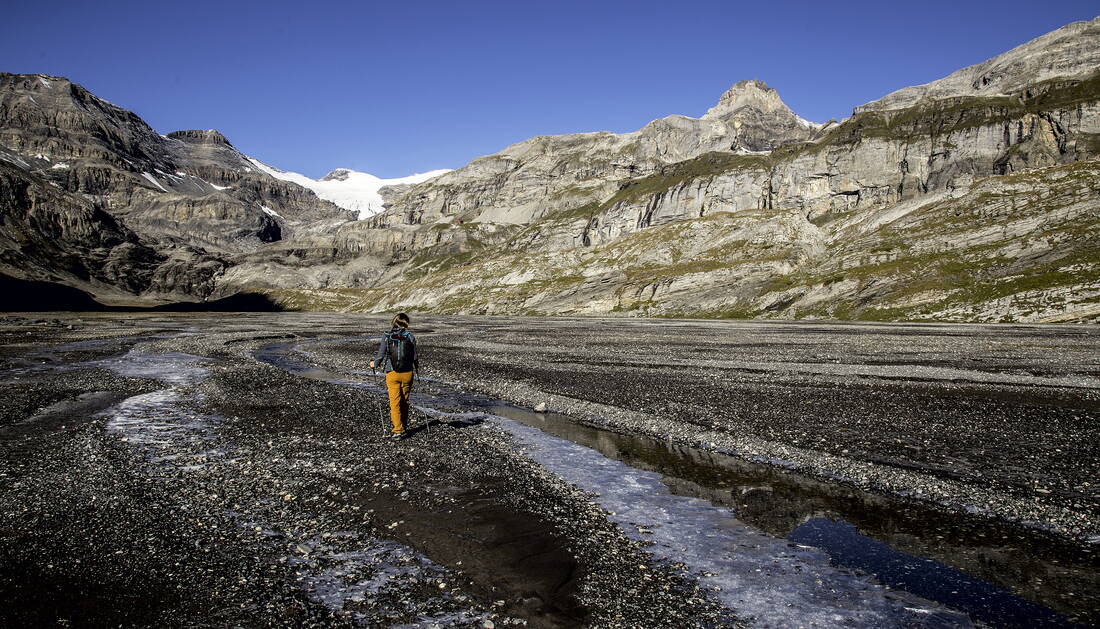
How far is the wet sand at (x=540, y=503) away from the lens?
939 centimetres

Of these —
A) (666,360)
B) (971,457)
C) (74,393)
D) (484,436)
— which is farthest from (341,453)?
(666,360)

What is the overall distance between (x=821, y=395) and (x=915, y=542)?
715 inches

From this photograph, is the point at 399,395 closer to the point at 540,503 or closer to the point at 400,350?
the point at 400,350

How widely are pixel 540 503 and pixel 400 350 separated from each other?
9.13 metres

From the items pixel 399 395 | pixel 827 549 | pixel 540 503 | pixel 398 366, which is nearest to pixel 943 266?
pixel 399 395

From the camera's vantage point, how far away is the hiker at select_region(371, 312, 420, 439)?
20.9m

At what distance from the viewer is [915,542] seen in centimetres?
1195

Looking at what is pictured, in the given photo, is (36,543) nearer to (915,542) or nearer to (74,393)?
(915,542)

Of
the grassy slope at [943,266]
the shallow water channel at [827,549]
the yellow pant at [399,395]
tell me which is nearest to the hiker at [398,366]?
the yellow pant at [399,395]

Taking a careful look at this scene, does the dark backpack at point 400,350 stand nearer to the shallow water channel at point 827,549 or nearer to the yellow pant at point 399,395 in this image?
the yellow pant at point 399,395

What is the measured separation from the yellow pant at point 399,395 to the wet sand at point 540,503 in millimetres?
1051

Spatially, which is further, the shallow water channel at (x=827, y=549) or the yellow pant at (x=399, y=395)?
the yellow pant at (x=399, y=395)

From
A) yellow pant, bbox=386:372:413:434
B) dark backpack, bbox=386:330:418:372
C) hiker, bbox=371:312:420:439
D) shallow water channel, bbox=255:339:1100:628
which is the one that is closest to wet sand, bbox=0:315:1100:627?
shallow water channel, bbox=255:339:1100:628

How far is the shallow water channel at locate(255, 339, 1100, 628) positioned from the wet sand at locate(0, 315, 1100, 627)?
0.24ft
